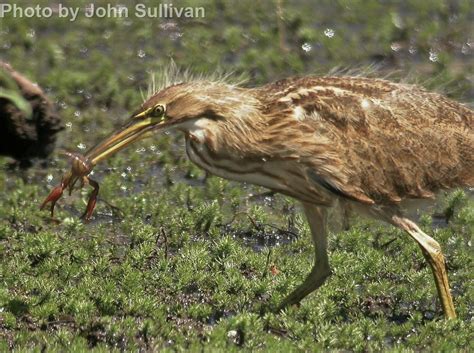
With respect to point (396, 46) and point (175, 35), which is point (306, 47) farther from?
point (175, 35)

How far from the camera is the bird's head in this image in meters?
7.81

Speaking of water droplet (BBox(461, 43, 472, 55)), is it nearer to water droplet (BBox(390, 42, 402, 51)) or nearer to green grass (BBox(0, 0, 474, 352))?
green grass (BBox(0, 0, 474, 352))

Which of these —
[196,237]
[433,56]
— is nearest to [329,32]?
[433,56]

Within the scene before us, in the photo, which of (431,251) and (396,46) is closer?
(431,251)

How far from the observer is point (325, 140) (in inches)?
316

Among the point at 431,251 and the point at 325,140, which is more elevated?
the point at 325,140

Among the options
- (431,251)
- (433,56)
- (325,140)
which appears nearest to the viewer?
(325,140)

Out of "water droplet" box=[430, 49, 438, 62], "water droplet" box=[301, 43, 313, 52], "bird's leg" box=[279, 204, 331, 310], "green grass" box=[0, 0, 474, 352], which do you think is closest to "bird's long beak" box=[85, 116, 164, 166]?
"green grass" box=[0, 0, 474, 352]

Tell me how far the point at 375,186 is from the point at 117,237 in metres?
2.72

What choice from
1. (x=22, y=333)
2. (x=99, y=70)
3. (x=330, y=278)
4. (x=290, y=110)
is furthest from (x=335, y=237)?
(x=99, y=70)

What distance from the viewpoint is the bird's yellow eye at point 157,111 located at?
7797 mm

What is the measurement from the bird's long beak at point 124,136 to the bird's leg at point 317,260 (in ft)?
4.12

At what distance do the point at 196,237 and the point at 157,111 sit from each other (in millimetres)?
2558

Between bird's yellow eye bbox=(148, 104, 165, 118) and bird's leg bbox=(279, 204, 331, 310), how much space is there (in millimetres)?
1258
